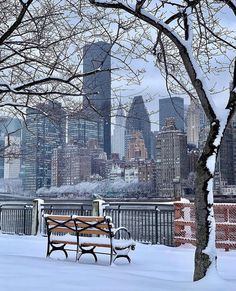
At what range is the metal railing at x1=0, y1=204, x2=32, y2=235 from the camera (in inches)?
656

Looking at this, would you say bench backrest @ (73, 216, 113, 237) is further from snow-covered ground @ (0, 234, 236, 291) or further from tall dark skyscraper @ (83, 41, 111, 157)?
tall dark skyscraper @ (83, 41, 111, 157)

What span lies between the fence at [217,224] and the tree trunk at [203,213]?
→ 5.58 m

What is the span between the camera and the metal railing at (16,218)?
16.7 meters

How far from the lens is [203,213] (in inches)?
247

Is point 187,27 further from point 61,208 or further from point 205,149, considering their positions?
point 61,208

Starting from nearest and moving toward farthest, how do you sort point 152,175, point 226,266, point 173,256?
1. point 226,266
2. point 173,256
3. point 152,175

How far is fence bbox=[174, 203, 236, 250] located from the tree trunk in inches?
220

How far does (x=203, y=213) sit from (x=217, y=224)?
587 centimetres

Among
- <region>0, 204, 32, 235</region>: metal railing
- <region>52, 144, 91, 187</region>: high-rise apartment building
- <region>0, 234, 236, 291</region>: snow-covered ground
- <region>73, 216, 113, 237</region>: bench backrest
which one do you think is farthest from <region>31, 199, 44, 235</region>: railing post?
<region>52, 144, 91, 187</region>: high-rise apartment building

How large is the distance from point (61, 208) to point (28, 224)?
1.63 m

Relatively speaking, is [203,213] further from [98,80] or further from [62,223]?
[98,80]

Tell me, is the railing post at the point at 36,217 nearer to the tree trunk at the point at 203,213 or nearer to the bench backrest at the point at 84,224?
the bench backrest at the point at 84,224

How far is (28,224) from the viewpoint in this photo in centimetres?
1670

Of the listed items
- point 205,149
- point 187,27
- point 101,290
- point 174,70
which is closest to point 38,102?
point 174,70
